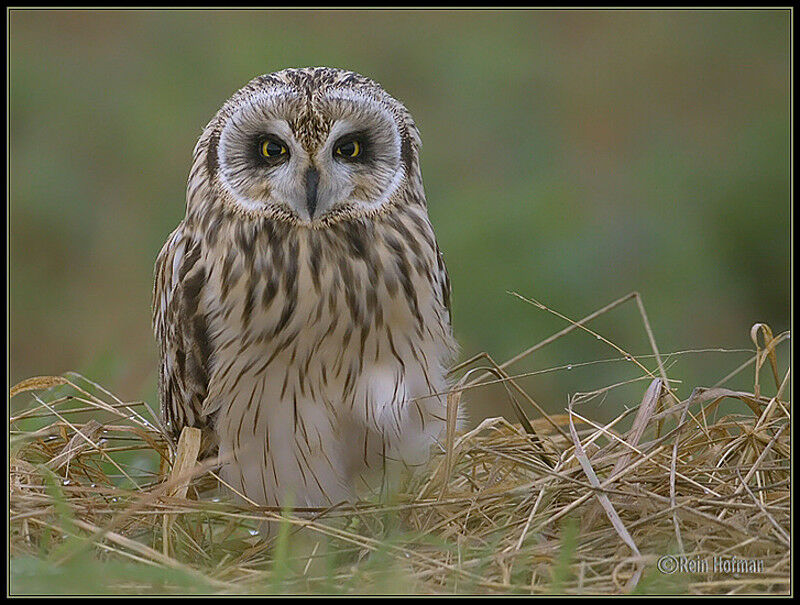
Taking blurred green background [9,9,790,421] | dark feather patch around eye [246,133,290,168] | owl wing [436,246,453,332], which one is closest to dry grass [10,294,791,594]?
owl wing [436,246,453,332]

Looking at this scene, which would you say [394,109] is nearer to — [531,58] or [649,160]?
[649,160]

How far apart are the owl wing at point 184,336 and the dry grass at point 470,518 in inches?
3.8

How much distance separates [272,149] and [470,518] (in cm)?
81

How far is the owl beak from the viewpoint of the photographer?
7.17 ft

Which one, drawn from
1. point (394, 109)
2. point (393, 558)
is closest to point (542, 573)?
point (393, 558)

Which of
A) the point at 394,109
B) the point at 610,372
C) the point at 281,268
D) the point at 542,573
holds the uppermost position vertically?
the point at 394,109

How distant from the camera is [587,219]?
17.9 ft

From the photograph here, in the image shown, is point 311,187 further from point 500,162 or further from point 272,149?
point 500,162

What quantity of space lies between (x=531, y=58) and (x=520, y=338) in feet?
8.86

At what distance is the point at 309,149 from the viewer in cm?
217

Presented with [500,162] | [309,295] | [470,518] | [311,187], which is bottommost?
[470,518]

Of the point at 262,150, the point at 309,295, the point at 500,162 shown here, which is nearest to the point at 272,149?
the point at 262,150

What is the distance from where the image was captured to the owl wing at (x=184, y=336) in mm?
2414

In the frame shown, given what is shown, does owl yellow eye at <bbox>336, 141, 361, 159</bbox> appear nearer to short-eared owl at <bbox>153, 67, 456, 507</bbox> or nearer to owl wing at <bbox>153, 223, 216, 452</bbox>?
short-eared owl at <bbox>153, 67, 456, 507</bbox>
